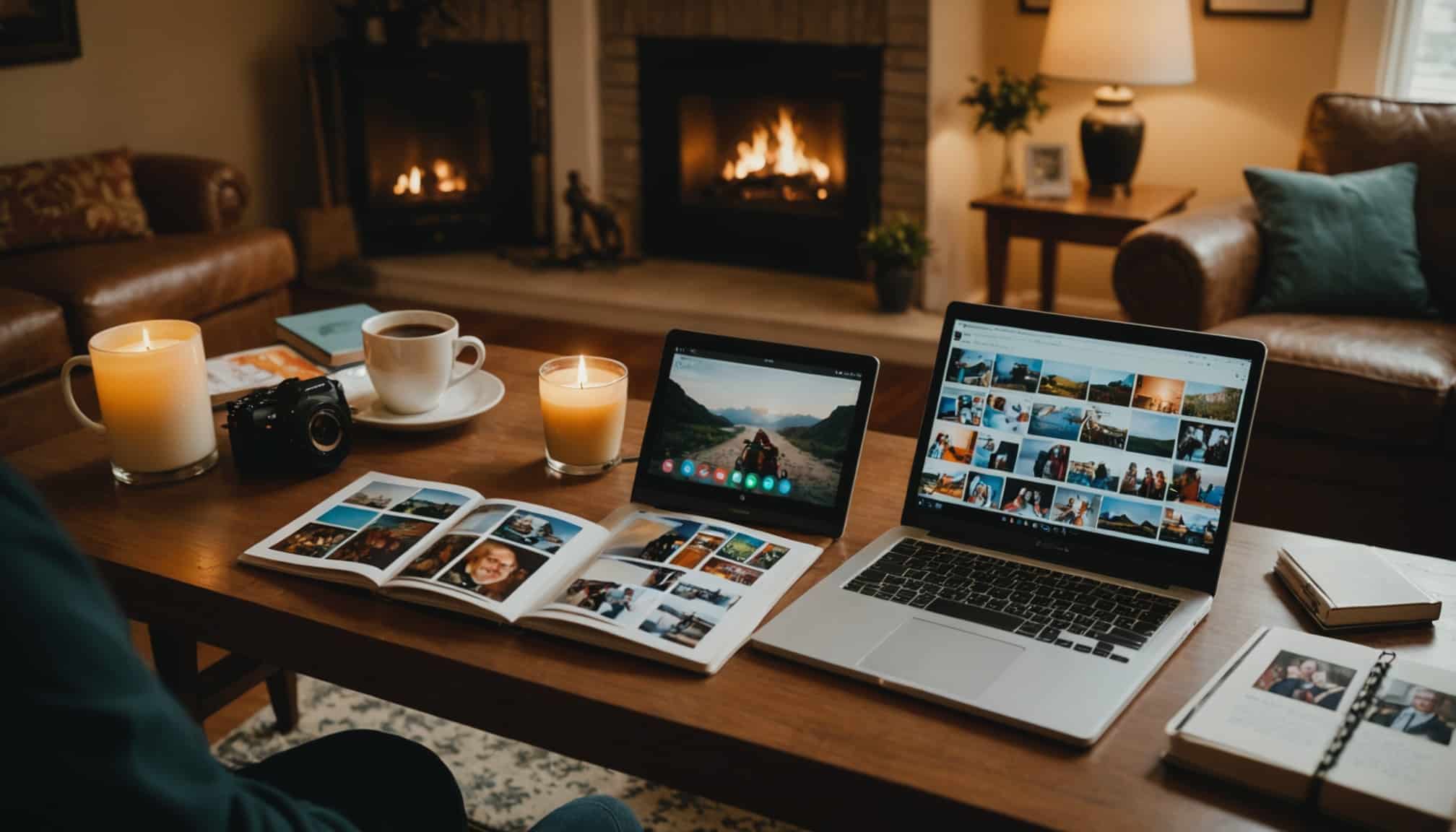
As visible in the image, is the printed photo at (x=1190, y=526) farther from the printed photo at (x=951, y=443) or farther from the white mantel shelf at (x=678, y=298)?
the white mantel shelf at (x=678, y=298)

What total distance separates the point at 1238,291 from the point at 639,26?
239cm

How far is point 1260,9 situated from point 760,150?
1.66 meters

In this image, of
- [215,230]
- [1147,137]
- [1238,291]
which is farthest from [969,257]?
[215,230]

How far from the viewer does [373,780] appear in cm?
120

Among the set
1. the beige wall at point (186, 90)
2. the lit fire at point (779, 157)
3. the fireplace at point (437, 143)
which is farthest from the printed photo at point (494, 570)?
the fireplace at point (437, 143)

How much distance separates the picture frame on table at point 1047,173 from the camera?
3699 mm

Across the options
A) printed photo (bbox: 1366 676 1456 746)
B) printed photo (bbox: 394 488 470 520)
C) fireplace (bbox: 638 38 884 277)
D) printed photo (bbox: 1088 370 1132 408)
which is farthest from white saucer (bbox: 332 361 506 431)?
fireplace (bbox: 638 38 884 277)

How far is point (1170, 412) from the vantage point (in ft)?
4.05

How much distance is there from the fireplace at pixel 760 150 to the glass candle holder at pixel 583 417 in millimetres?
2871

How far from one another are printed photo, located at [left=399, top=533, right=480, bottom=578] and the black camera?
297 mm

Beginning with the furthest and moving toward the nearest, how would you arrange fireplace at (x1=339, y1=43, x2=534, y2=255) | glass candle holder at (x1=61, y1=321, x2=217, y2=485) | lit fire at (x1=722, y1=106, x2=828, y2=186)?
fireplace at (x1=339, y1=43, x2=534, y2=255)
lit fire at (x1=722, y1=106, x2=828, y2=186)
glass candle holder at (x1=61, y1=321, x2=217, y2=485)

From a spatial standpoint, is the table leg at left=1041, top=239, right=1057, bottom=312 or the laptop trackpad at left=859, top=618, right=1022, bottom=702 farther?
the table leg at left=1041, top=239, right=1057, bottom=312

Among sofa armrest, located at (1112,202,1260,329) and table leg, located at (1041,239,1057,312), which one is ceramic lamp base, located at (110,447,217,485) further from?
table leg, located at (1041,239,1057,312)

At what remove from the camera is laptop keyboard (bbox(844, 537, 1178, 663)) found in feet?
3.69
